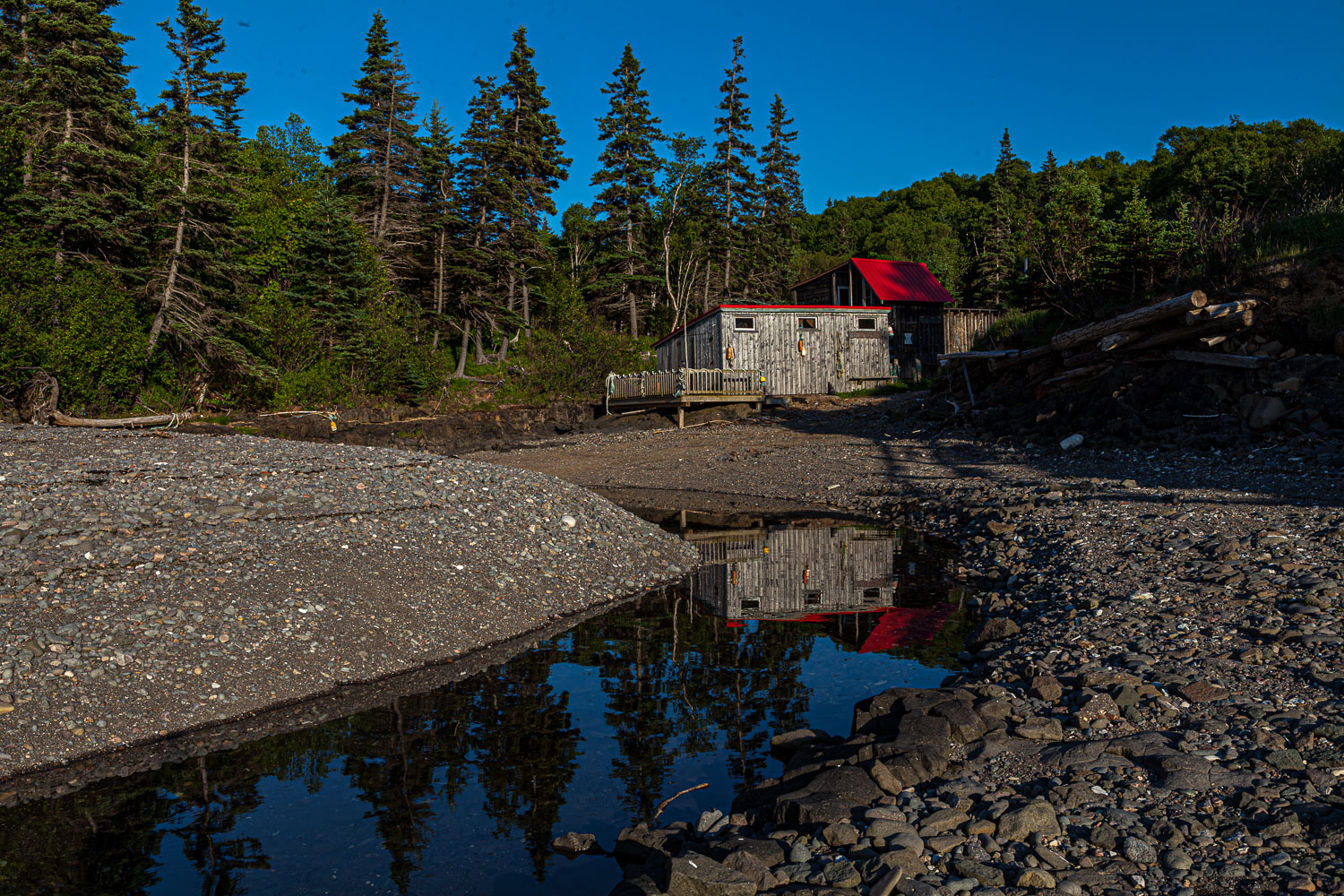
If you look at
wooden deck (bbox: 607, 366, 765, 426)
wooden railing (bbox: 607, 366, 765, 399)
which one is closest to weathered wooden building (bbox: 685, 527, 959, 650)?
wooden deck (bbox: 607, 366, 765, 426)

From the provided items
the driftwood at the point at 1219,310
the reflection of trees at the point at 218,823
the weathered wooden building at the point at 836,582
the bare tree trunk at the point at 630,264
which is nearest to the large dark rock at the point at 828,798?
the reflection of trees at the point at 218,823

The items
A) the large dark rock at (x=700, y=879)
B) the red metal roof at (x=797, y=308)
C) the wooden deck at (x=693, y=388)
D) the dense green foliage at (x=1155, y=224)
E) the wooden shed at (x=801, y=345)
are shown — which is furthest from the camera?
the wooden shed at (x=801, y=345)

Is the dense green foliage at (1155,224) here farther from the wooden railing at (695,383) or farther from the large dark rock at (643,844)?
the large dark rock at (643,844)

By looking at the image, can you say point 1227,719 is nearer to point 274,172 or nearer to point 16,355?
point 16,355

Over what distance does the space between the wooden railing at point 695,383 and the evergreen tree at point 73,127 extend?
65.3 ft

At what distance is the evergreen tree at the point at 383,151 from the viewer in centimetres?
4547

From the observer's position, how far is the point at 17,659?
6387mm

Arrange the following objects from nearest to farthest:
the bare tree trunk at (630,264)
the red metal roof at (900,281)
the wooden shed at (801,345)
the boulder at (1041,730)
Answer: the boulder at (1041,730)
the wooden shed at (801,345)
the red metal roof at (900,281)
the bare tree trunk at (630,264)

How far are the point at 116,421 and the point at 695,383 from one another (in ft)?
64.6

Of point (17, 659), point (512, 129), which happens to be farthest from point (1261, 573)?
point (512, 129)

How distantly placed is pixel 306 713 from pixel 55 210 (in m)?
27.5

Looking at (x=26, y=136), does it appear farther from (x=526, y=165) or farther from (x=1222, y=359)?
(x=1222, y=359)

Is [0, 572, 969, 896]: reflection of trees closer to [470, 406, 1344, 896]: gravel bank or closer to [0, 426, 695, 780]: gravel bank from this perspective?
[470, 406, 1344, 896]: gravel bank

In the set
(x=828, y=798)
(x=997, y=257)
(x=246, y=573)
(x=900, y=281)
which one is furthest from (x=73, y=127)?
(x=997, y=257)
